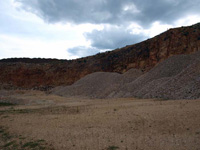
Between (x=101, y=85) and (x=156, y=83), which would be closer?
(x=156, y=83)

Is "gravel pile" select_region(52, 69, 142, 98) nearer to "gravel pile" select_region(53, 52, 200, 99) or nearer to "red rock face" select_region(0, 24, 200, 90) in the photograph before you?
"gravel pile" select_region(53, 52, 200, 99)

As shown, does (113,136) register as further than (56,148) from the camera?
Yes

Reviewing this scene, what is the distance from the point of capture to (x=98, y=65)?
40.9m

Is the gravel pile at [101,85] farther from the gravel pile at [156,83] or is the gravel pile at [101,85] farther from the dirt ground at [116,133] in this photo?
the dirt ground at [116,133]

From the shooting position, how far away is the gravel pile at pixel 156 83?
13266 millimetres

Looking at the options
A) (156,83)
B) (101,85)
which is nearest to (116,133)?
(156,83)

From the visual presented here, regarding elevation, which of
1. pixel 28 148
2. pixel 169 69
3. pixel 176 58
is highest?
pixel 176 58

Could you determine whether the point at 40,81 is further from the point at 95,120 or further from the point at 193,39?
the point at 95,120

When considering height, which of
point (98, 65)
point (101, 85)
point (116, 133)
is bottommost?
point (116, 133)

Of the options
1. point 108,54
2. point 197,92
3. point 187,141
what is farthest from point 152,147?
point 108,54

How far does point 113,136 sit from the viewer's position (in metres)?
6.08

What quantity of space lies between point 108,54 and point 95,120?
3463 centimetres

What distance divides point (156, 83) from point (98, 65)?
25.2 metres

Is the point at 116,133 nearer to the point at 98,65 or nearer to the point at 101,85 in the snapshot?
the point at 101,85
